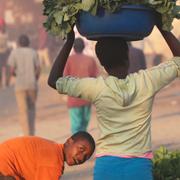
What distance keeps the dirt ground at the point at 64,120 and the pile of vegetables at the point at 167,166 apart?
312 cm

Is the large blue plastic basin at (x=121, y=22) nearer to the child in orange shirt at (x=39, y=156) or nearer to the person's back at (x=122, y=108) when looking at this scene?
the person's back at (x=122, y=108)

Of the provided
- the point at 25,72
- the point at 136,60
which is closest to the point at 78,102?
the point at 136,60

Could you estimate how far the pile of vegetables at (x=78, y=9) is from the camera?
13.2ft

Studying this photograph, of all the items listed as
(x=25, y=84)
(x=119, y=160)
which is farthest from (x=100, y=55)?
(x=25, y=84)

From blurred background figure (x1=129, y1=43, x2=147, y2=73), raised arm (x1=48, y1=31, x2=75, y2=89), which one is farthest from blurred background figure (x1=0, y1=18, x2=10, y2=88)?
raised arm (x1=48, y1=31, x2=75, y2=89)

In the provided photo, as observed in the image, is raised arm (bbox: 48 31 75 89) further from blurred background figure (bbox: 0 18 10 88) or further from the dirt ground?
blurred background figure (bbox: 0 18 10 88)

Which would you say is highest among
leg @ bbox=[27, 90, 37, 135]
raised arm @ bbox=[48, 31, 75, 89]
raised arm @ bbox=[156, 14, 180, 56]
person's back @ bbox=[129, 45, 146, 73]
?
raised arm @ bbox=[156, 14, 180, 56]

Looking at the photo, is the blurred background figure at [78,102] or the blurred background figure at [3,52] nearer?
the blurred background figure at [78,102]

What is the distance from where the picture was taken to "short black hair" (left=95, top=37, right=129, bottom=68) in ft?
13.8

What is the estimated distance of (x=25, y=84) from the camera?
1040 cm

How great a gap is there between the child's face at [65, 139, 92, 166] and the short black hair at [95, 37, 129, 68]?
0.49 meters

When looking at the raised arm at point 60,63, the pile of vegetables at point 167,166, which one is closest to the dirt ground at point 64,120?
the pile of vegetables at point 167,166

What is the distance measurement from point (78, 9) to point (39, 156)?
2.87 ft

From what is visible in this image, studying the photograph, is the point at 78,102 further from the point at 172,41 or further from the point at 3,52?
the point at 3,52
